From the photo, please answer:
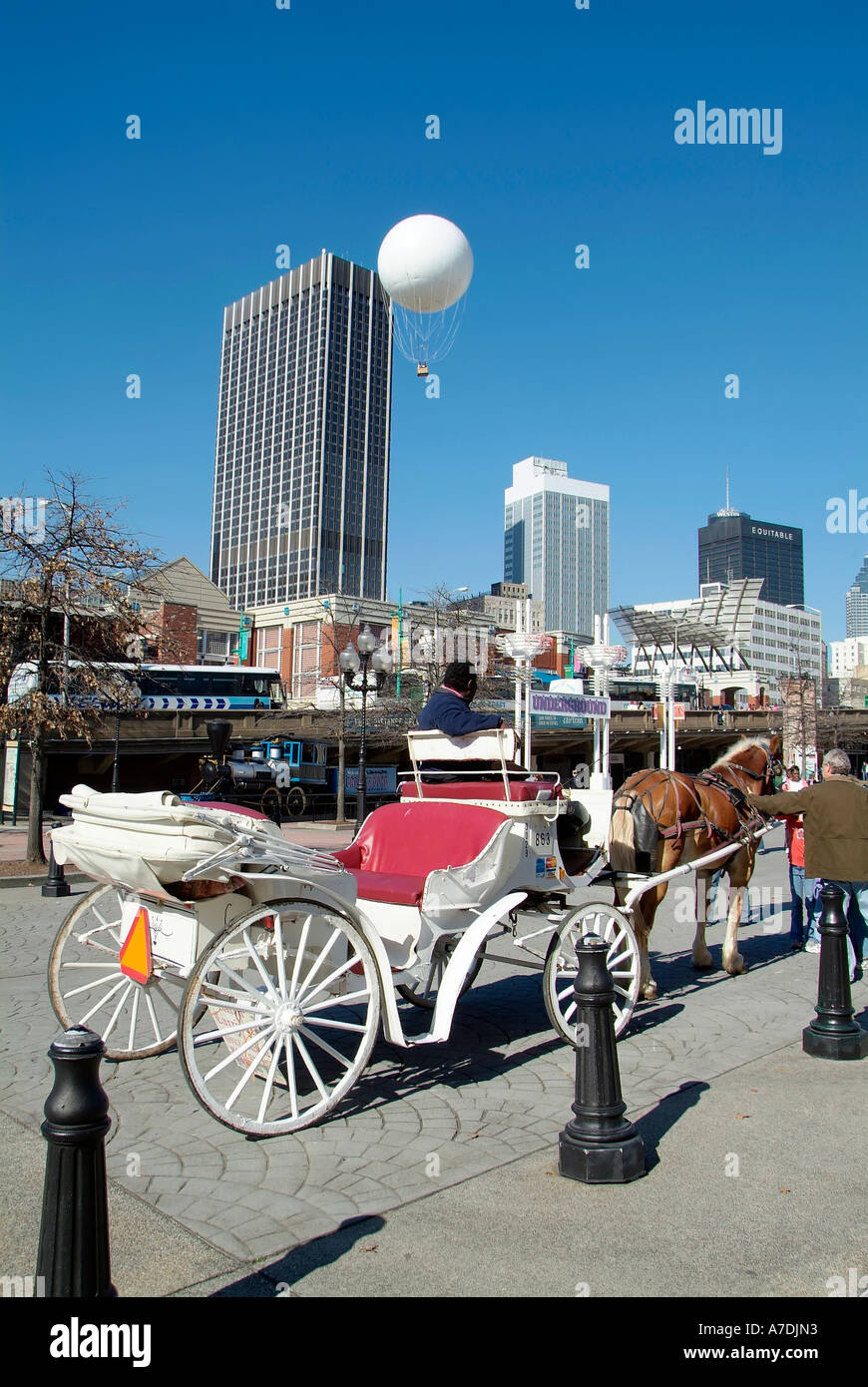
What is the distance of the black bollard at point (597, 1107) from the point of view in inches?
156

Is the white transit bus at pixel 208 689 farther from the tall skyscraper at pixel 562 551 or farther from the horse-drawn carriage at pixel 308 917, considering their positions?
the tall skyscraper at pixel 562 551

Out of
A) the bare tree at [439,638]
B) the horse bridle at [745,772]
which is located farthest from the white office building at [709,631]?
the horse bridle at [745,772]

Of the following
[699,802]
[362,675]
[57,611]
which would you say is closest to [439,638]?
[362,675]

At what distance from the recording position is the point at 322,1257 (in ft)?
10.8

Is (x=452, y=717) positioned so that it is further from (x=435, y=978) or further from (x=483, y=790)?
(x=435, y=978)

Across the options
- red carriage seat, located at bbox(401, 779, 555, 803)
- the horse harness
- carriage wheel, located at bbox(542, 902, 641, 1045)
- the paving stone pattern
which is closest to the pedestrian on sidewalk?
the horse harness

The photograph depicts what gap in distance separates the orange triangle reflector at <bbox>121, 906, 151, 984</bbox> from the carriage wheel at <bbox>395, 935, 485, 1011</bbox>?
1374mm

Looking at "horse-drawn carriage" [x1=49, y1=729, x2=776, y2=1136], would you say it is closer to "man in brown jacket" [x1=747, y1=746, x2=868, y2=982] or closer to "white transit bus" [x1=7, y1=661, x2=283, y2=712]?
"man in brown jacket" [x1=747, y1=746, x2=868, y2=982]

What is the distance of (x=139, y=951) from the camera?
4566 mm

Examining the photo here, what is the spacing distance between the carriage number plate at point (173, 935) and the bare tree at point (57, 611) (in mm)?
11332

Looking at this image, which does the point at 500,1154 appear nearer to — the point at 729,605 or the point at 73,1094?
the point at 73,1094

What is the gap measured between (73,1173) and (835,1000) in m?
4.85
